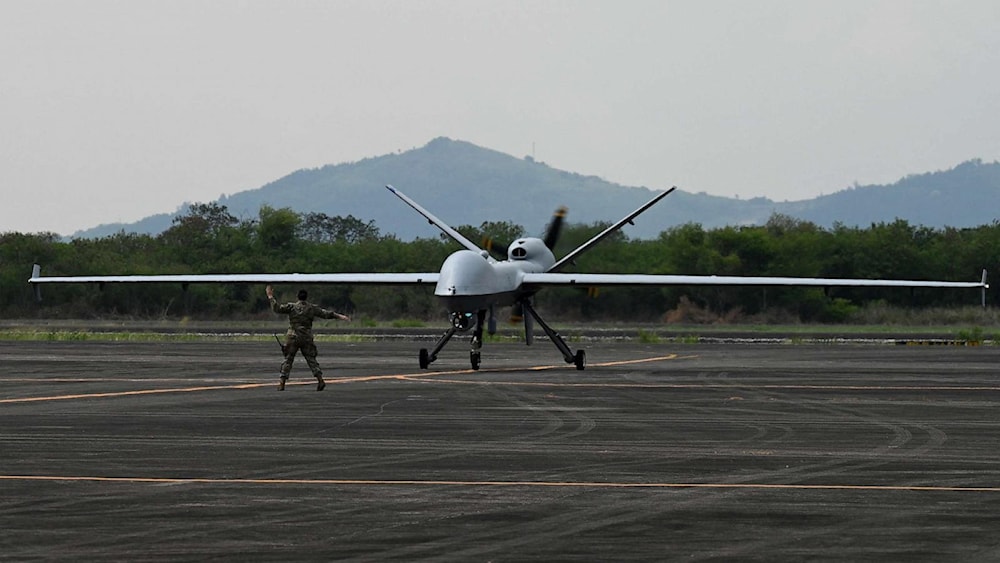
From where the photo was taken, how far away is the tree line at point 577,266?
72.6 meters

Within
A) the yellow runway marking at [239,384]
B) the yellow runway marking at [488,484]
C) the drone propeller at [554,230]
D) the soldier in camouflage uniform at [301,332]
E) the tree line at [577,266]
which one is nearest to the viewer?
the yellow runway marking at [488,484]

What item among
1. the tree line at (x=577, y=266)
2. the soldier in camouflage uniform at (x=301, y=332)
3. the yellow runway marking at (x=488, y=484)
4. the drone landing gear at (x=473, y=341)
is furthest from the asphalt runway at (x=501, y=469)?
the tree line at (x=577, y=266)

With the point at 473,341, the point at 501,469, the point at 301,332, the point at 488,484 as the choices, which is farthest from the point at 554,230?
the point at 488,484


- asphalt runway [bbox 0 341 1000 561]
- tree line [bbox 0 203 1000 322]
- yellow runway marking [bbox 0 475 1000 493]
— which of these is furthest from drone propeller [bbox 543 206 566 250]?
yellow runway marking [bbox 0 475 1000 493]

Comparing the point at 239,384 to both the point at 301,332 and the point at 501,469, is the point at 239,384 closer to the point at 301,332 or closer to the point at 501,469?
the point at 301,332

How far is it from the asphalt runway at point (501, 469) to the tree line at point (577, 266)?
37.9m

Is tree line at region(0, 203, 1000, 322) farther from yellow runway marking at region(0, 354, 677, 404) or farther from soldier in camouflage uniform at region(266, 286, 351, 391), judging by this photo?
soldier in camouflage uniform at region(266, 286, 351, 391)

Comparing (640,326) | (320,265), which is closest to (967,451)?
(640,326)

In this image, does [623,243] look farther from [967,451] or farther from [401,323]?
[967,451]

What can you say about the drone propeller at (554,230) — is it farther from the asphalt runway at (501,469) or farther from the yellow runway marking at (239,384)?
the asphalt runway at (501,469)

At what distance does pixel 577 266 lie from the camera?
6431 cm

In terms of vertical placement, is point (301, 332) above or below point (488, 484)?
above

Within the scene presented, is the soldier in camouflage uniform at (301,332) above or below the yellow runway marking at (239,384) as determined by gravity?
above

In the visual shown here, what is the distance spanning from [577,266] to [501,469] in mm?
49292
